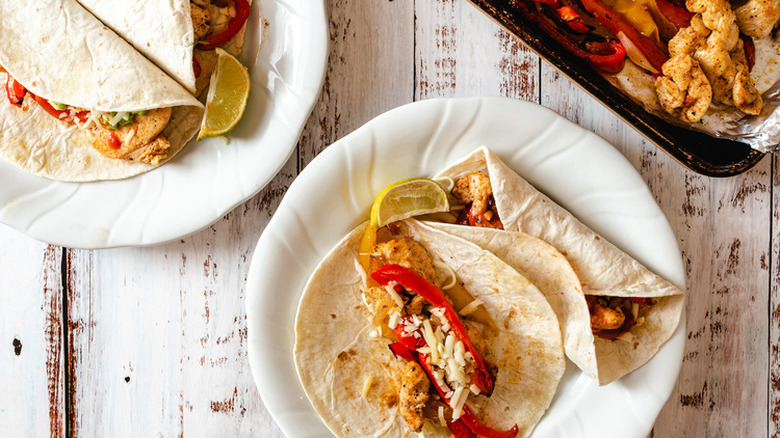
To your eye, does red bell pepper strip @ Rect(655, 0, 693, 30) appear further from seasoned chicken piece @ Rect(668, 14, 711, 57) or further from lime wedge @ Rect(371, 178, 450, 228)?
lime wedge @ Rect(371, 178, 450, 228)

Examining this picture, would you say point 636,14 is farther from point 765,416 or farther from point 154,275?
point 154,275

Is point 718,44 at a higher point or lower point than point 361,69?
higher

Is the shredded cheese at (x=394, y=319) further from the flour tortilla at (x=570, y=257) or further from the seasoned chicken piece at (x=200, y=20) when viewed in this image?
the seasoned chicken piece at (x=200, y=20)

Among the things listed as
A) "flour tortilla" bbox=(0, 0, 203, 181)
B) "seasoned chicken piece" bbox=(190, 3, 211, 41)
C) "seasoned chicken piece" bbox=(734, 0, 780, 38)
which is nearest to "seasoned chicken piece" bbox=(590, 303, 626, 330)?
"seasoned chicken piece" bbox=(734, 0, 780, 38)

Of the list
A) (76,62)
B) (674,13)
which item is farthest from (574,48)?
(76,62)

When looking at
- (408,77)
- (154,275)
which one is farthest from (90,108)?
(408,77)

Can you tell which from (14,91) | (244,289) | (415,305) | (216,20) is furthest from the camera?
(244,289)

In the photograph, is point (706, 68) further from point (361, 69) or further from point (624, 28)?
point (361, 69)

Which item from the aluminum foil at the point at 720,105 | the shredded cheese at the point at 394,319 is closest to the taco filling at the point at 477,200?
the shredded cheese at the point at 394,319
